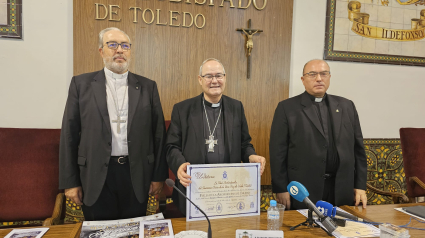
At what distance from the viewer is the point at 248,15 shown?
295 cm

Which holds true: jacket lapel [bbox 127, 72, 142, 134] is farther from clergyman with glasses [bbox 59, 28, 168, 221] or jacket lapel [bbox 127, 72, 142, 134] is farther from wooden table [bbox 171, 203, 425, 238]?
wooden table [bbox 171, 203, 425, 238]

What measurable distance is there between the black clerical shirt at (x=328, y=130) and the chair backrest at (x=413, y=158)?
869mm

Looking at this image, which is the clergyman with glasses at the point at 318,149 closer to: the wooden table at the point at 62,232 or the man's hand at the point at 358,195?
the man's hand at the point at 358,195

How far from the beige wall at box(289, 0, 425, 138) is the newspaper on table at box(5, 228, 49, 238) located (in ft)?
8.55

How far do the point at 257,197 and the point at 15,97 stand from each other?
7.87 feet

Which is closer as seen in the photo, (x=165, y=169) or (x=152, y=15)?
(x=165, y=169)

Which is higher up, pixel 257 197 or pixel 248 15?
pixel 248 15

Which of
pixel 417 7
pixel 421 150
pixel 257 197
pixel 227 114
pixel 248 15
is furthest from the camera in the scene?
pixel 417 7

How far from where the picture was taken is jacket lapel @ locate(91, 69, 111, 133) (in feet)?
6.15

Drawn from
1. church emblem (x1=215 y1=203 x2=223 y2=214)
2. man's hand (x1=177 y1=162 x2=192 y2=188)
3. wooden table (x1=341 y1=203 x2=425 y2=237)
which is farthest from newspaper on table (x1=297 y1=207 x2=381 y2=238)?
man's hand (x1=177 y1=162 x2=192 y2=188)

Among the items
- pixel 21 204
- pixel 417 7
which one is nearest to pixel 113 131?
pixel 21 204

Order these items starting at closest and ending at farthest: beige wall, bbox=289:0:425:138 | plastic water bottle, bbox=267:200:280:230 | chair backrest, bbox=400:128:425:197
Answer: plastic water bottle, bbox=267:200:280:230 → chair backrest, bbox=400:128:425:197 → beige wall, bbox=289:0:425:138

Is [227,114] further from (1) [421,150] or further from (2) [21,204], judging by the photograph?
(1) [421,150]

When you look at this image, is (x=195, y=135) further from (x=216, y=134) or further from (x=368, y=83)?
(x=368, y=83)
